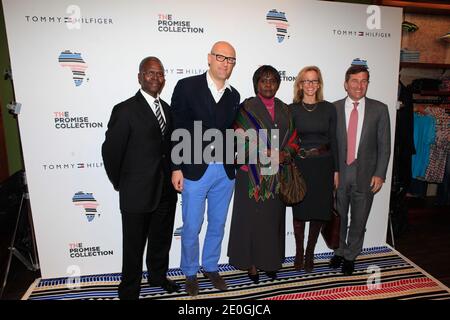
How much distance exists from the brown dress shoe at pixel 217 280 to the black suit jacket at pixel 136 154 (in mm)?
883

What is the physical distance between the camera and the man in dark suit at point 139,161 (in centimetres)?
221

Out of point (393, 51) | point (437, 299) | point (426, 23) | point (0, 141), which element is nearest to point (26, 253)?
point (0, 141)

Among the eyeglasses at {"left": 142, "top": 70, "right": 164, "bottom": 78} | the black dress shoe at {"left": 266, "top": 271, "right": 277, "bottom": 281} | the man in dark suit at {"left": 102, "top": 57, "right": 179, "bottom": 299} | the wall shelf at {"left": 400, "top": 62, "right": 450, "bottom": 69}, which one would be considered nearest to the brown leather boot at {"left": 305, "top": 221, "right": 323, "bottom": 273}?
the black dress shoe at {"left": 266, "top": 271, "right": 277, "bottom": 281}

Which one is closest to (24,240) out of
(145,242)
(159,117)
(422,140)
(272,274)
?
(145,242)

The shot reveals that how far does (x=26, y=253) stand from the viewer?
3.04 metres

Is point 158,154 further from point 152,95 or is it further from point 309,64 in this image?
point 309,64

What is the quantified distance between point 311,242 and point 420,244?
5.34 feet

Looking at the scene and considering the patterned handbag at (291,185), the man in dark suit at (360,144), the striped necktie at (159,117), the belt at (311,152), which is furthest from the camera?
the man in dark suit at (360,144)

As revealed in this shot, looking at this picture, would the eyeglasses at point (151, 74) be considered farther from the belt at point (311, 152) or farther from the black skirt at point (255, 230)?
the belt at point (311, 152)

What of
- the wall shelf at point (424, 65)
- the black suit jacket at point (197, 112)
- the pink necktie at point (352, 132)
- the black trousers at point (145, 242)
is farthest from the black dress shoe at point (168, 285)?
the wall shelf at point (424, 65)

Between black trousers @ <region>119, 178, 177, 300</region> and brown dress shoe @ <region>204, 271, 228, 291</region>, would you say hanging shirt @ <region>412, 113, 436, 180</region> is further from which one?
black trousers @ <region>119, 178, 177, 300</region>
